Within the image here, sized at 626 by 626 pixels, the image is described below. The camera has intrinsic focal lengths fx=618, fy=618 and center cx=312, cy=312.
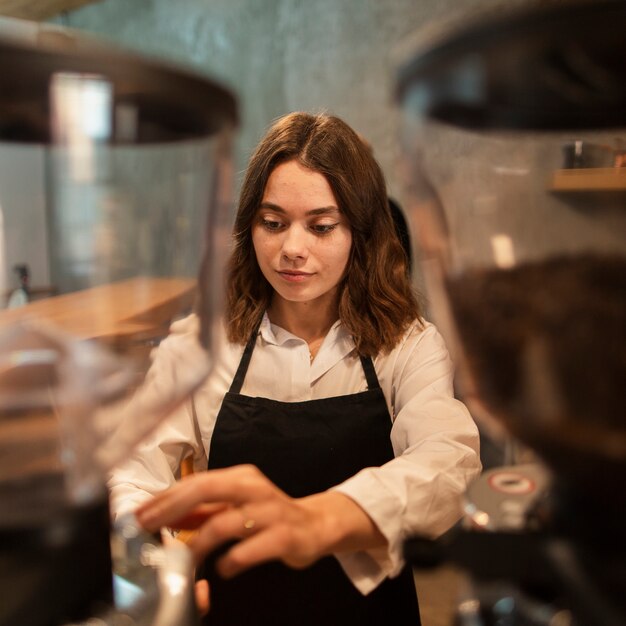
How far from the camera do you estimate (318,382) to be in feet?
4.01

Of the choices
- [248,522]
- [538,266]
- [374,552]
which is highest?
[538,266]

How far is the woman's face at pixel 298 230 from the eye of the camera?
105 cm

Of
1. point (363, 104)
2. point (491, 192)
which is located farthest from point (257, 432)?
point (363, 104)

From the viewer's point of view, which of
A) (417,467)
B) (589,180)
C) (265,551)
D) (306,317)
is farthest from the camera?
(306,317)

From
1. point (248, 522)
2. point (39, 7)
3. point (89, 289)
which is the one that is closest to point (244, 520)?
point (248, 522)

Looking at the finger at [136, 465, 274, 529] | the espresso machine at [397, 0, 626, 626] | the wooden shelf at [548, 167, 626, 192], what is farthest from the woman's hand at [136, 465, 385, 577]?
the wooden shelf at [548, 167, 626, 192]

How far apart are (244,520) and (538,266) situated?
338mm

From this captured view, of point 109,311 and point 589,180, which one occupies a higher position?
point 589,180

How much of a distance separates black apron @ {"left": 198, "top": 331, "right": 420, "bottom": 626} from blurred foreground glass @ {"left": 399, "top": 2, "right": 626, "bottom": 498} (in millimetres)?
700

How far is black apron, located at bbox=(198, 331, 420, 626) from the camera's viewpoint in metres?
1.10

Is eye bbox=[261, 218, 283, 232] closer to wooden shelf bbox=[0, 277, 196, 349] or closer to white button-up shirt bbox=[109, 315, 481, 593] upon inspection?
white button-up shirt bbox=[109, 315, 481, 593]

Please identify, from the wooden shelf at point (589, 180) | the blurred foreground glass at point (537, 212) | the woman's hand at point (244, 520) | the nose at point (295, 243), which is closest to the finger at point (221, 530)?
the woman's hand at point (244, 520)

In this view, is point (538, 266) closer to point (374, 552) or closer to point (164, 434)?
point (374, 552)

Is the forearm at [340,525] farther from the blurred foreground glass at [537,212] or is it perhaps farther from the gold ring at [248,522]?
the blurred foreground glass at [537,212]
